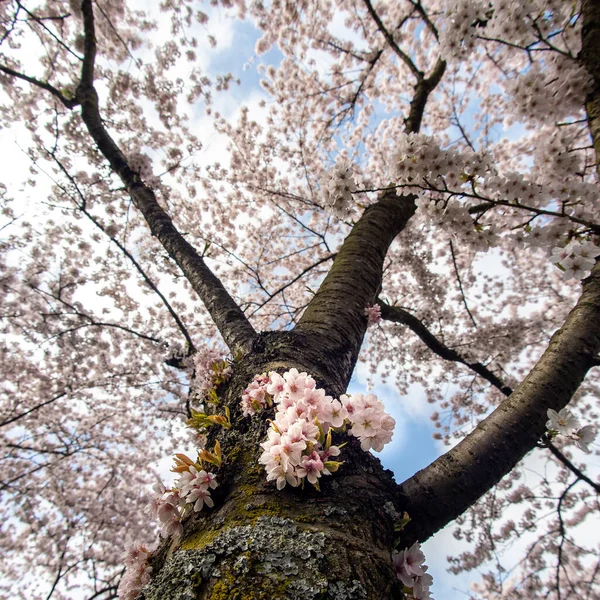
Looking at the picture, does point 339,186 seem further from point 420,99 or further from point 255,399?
point 420,99

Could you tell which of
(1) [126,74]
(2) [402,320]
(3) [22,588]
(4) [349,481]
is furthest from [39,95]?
(3) [22,588]

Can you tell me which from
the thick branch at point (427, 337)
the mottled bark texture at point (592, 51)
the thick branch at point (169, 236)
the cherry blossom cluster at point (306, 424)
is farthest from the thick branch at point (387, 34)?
the cherry blossom cluster at point (306, 424)

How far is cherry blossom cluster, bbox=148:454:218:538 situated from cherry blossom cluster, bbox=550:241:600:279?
2.21 m

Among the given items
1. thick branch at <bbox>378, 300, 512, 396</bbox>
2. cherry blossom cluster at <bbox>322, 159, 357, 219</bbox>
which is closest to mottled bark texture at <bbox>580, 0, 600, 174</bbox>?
cherry blossom cluster at <bbox>322, 159, 357, 219</bbox>

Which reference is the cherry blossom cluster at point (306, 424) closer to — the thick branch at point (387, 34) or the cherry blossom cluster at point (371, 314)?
the cherry blossom cluster at point (371, 314)

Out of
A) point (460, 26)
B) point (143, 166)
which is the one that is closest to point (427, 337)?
point (460, 26)

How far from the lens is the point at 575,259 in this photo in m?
1.99

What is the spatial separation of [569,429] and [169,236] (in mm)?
3010

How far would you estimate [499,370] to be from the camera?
7094 millimetres

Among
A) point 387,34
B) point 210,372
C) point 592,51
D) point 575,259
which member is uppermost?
point 387,34

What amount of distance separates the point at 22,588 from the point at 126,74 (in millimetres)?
14863

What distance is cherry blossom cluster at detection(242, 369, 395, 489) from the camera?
3.82ft

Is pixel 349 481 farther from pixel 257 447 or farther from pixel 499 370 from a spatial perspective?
pixel 499 370

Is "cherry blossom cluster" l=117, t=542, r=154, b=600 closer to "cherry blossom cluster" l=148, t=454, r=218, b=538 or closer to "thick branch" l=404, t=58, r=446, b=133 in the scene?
"cherry blossom cluster" l=148, t=454, r=218, b=538
